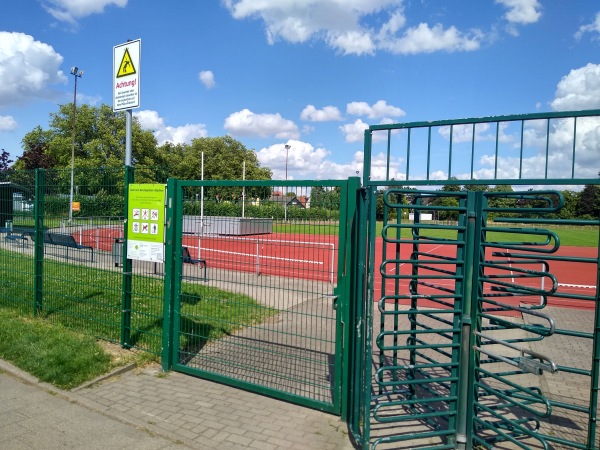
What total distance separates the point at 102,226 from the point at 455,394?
5.03 metres

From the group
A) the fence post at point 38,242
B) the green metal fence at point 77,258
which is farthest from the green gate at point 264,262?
the fence post at point 38,242

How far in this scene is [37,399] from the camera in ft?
16.0

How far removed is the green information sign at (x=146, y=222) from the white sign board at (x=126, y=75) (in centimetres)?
122

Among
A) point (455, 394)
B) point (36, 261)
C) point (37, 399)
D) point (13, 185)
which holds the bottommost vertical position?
point (37, 399)

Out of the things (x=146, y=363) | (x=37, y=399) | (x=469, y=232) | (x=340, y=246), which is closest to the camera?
(x=469, y=232)

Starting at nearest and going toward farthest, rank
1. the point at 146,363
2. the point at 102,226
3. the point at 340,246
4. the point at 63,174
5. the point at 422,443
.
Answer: the point at 422,443 < the point at 340,246 < the point at 146,363 < the point at 102,226 < the point at 63,174

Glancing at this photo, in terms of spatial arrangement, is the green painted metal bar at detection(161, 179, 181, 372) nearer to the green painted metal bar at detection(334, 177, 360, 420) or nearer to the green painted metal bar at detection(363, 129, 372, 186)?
the green painted metal bar at detection(334, 177, 360, 420)

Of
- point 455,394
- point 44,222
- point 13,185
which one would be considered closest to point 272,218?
point 455,394

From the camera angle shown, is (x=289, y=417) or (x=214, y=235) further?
(x=214, y=235)

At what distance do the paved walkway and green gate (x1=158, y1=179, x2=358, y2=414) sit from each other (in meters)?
0.25

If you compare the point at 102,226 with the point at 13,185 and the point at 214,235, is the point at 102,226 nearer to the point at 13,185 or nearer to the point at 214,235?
the point at 214,235

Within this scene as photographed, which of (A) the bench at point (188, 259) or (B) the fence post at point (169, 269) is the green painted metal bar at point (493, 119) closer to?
(B) the fence post at point (169, 269)

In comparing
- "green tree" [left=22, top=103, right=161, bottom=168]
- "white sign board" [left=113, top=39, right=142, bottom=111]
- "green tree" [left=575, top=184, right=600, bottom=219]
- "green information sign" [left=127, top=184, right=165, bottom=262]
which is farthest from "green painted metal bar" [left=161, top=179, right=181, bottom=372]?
"green tree" [left=22, top=103, right=161, bottom=168]

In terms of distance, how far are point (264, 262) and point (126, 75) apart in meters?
3.34
